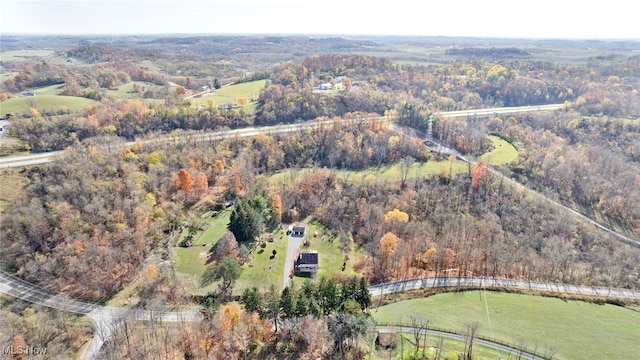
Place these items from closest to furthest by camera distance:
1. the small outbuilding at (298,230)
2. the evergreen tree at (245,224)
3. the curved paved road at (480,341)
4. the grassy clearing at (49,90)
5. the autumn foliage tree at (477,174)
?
1. the curved paved road at (480,341)
2. the evergreen tree at (245,224)
3. the small outbuilding at (298,230)
4. the autumn foliage tree at (477,174)
5. the grassy clearing at (49,90)

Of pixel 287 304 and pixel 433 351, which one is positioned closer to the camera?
pixel 433 351

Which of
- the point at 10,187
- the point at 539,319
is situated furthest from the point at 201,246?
the point at 539,319

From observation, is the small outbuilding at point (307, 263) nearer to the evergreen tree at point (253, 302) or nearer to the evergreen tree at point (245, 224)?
the evergreen tree at point (245, 224)

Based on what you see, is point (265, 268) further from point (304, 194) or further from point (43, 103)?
point (43, 103)

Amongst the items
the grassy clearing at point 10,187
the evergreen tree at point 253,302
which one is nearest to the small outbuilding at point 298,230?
the evergreen tree at point 253,302

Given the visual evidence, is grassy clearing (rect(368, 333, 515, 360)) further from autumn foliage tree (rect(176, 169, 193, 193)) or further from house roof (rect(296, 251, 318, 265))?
autumn foliage tree (rect(176, 169, 193, 193))

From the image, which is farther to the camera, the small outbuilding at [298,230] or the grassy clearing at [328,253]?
the small outbuilding at [298,230]

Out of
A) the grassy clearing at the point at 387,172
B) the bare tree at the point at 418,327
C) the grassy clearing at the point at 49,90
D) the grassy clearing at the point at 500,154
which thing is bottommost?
the bare tree at the point at 418,327
